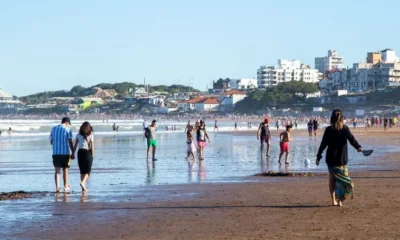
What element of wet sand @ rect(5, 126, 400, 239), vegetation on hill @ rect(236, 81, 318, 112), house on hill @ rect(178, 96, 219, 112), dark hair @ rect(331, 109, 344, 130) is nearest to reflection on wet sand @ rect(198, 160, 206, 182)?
wet sand @ rect(5, 126, 400, 239)

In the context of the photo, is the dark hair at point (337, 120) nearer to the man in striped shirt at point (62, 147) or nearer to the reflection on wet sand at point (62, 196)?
the reflection on wet sand at point (62, 196)

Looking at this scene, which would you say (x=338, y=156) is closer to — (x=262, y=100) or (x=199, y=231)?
(x=199, y=231)

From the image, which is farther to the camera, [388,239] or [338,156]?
[338,156]

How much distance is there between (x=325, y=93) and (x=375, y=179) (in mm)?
156566

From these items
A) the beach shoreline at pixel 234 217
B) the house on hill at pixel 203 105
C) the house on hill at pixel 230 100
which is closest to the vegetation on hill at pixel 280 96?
the house on hill at pixel 230 100

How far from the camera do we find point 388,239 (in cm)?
802

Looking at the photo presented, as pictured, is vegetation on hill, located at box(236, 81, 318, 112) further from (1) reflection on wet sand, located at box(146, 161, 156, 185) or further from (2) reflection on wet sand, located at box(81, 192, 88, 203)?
(2) reflection on wet sand, located at box(81, 192, 88, 203)

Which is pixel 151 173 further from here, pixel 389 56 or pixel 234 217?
pixel 389 56

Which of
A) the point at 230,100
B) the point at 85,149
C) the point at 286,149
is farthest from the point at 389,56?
the point at 85,149

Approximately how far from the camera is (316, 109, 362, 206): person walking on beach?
1076 cm

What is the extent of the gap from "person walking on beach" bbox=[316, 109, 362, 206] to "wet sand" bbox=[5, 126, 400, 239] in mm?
236

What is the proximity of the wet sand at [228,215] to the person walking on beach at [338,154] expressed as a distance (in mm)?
236

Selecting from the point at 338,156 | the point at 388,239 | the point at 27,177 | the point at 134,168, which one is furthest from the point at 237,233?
the point at 134,168

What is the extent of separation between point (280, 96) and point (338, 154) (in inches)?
5860
